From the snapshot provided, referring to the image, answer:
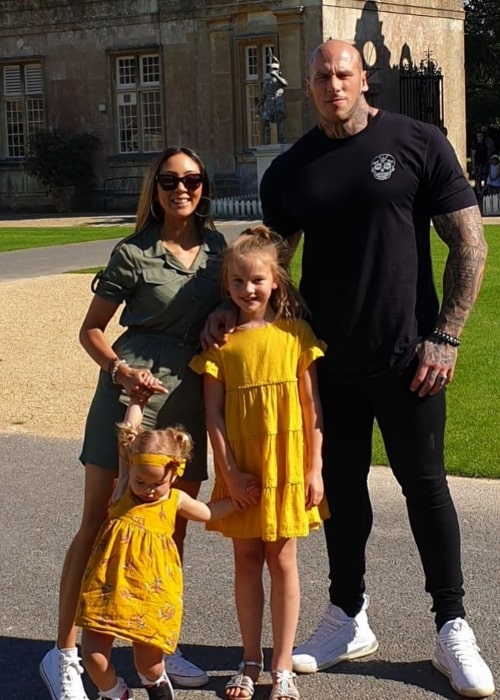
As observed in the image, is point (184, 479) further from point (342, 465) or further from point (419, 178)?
point (419, 178)

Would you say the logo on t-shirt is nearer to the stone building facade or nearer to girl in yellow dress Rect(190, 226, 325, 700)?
girl in yellow dress Rect(190, 226, 325, 700)

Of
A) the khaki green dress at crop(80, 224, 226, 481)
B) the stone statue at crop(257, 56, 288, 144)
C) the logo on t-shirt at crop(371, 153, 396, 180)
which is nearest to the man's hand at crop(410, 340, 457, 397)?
the logo on t-shirt at crop(371, 153, 396, 180)

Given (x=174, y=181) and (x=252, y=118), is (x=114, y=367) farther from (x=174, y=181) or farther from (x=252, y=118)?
(x=252, y=118)

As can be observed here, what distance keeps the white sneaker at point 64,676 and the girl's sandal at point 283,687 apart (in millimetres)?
622

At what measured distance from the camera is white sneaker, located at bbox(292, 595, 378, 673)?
4199 mm

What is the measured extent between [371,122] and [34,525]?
9.72ft

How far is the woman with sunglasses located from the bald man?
0.35m

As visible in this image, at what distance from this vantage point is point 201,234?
4105mm

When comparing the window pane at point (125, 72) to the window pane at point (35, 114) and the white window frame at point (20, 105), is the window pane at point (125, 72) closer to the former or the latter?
the white window frame at point (20, 105)

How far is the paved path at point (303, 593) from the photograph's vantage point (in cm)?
411

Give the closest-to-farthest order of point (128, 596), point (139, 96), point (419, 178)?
point (128, 596)
point (419, 178)
point (139, 96)

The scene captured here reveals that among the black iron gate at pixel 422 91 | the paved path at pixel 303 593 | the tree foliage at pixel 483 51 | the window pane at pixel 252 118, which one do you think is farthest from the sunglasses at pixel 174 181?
the tree foliage at pixel 483 51

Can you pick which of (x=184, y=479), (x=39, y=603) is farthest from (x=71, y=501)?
(x=184, y=479)

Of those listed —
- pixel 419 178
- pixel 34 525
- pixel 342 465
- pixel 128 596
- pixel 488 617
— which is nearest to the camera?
pixel 128 596
